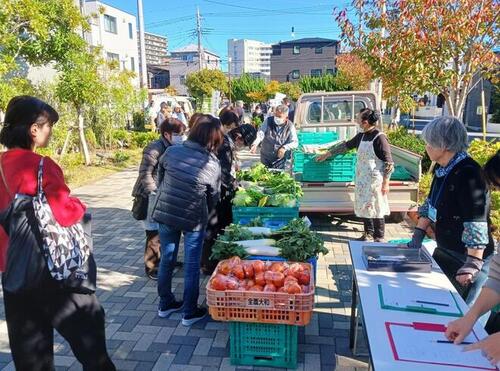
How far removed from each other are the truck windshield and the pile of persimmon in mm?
5005

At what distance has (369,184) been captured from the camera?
4.95m

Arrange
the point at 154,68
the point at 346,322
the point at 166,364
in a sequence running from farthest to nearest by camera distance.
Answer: the point at 154,68, the point at 346,322, the point at 166,364

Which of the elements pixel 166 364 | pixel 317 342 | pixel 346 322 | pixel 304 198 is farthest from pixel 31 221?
pixel 304 198

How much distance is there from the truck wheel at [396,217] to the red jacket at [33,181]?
5.48m

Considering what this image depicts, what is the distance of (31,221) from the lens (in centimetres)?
200

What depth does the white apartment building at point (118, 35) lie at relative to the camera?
26672mm

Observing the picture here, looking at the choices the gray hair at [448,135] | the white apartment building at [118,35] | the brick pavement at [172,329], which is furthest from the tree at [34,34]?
the white apartment building at [118,35]

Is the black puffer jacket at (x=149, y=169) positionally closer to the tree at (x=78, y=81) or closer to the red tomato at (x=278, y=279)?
the red tomato at (x=278, y=279)

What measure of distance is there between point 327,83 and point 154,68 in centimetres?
2576

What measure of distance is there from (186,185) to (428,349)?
7.14ft

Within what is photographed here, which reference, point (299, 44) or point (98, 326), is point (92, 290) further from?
point (299, 44)

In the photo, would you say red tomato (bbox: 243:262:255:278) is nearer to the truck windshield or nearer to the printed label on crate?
the printed label on crate

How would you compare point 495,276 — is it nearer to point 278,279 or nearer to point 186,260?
point 278,279

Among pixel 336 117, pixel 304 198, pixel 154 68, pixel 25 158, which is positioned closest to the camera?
pixel 25 158
